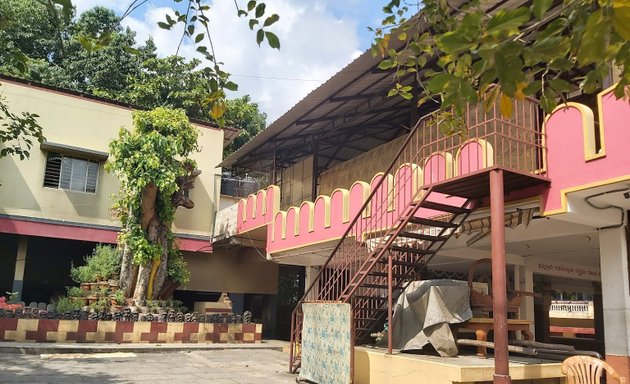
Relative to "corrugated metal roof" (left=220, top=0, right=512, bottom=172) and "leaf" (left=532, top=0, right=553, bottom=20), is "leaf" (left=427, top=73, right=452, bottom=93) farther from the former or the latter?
"corrugated metal roof" (left=220, top=0, right=512, bottom=172)

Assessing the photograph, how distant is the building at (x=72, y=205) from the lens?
15.3m

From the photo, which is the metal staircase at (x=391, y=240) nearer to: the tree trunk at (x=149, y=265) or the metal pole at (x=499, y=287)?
the metal pole at (x=499, y=287)

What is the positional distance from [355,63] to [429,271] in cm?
520

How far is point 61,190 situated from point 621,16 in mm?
16316

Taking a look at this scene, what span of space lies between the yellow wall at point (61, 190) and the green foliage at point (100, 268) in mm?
1684

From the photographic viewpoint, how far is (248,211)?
1530 centimetres

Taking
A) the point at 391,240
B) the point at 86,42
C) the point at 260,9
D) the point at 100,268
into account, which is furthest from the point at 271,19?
the point at 100,268

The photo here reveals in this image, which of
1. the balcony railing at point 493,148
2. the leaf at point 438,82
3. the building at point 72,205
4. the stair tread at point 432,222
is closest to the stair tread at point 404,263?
the stair tread at point 432,222

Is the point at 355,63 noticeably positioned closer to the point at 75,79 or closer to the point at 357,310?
the point at 357,310

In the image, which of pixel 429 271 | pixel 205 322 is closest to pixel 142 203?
pixel 205 322

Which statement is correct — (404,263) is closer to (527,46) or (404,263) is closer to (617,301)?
(617,301)

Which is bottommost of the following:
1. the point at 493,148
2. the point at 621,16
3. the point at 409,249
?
the point at 409,249

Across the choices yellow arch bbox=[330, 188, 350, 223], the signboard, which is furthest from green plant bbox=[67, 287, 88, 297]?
the signboard

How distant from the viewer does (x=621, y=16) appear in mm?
1911
